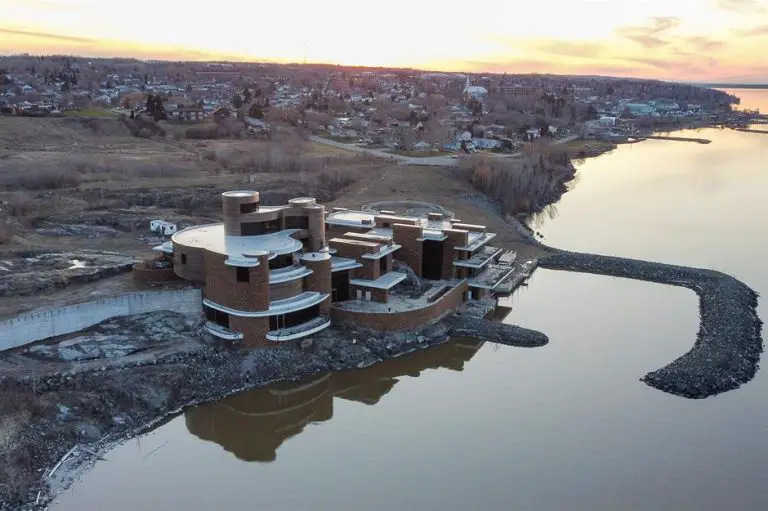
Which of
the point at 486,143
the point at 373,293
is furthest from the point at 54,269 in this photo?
the point at 486,143

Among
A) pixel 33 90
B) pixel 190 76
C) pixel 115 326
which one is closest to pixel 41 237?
pixel 115 326

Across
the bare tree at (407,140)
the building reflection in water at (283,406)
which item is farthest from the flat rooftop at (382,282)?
the bare tree at (407,140)

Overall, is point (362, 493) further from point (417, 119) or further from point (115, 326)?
point (417, 119)

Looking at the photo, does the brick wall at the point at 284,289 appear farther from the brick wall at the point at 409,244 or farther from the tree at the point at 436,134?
the tree at the point at 436,134

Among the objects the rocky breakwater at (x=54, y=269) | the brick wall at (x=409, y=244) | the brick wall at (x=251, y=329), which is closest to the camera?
the brick wall at (x=251, y=329)

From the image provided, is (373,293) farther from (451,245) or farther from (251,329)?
(251,329)

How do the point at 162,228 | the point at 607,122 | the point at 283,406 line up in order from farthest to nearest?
the point at 607,122 → the point at 162,228 → the point at 283,406
